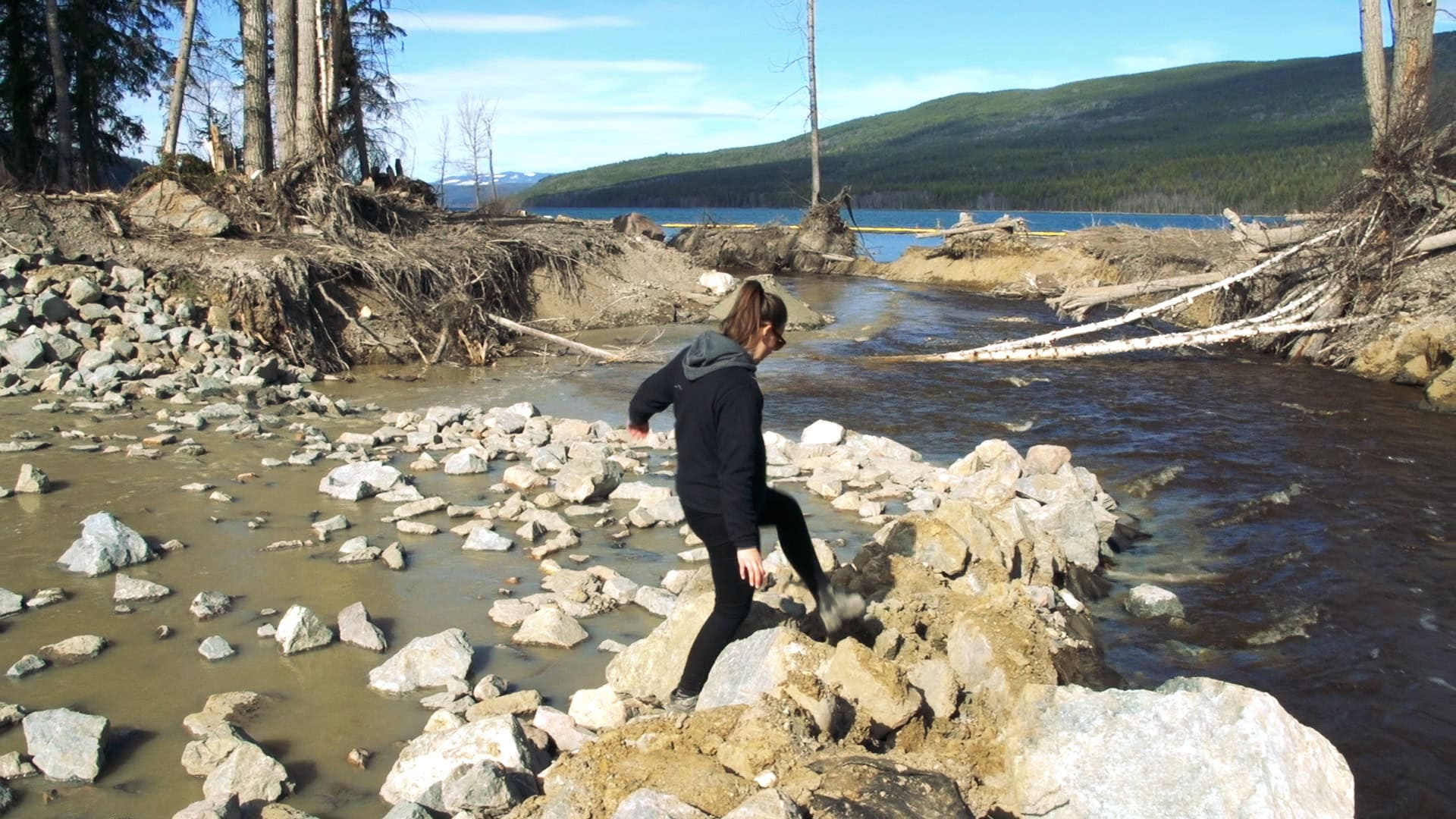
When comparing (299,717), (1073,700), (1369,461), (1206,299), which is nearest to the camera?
(1073,700)

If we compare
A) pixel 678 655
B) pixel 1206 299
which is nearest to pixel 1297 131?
pixel 1206 299

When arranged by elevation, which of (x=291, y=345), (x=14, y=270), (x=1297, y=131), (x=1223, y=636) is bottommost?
(x=1223, y=636)

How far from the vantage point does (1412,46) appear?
1525 centimetres

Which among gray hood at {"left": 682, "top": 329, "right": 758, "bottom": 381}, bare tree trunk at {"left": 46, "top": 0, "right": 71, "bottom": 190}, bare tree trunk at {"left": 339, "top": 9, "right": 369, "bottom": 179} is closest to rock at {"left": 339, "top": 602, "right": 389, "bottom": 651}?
gray hood at {"left": 682, "top": 329, "right": 758, "bottom": 381}

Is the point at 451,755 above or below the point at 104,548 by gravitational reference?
below

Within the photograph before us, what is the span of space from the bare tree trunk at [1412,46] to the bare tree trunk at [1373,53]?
0.19 metres

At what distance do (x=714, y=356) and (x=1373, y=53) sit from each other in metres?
15.9

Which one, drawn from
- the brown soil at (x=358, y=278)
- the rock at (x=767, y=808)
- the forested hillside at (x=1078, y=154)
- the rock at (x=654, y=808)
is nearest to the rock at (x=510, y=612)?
the rock at (x=654, y=808)

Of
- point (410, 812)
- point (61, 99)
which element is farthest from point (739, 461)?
point (61, 99)

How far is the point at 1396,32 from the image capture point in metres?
15.6

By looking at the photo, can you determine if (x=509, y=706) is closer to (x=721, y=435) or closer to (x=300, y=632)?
(x=300, y=632)

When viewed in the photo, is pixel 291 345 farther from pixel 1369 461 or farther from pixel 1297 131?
pixel 1297 131

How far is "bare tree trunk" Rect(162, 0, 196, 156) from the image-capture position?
775 inches

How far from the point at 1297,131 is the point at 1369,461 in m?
98.2
